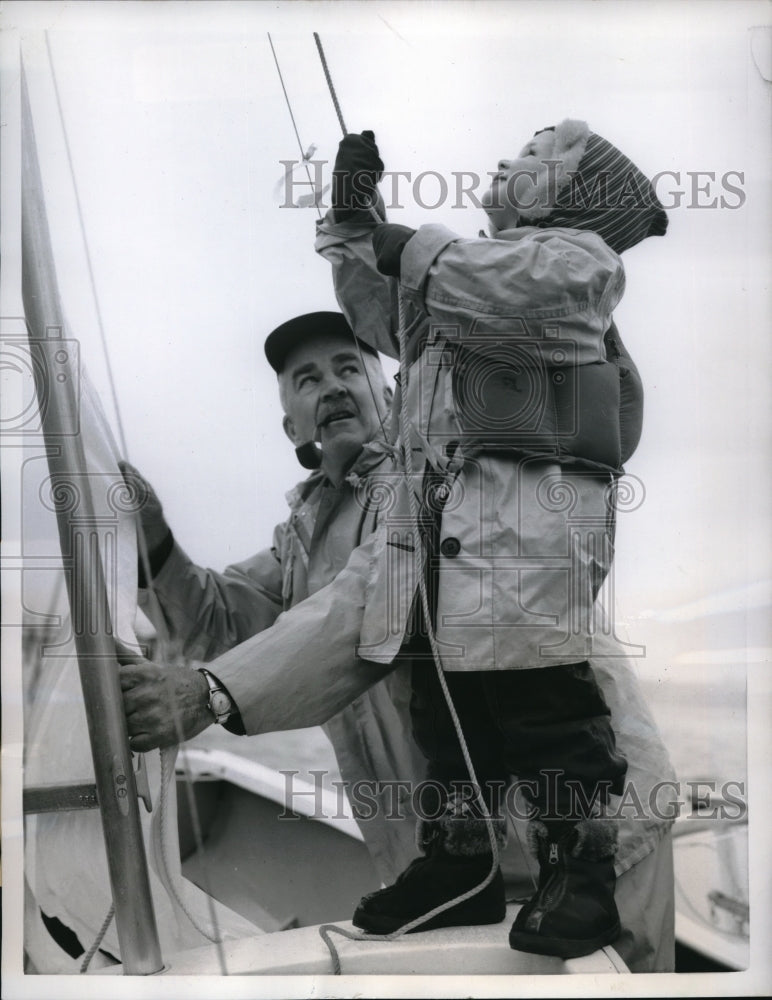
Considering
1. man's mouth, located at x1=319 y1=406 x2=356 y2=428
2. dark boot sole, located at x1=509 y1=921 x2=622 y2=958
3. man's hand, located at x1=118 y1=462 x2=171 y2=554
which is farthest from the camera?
man's mouth, located at x1=319 y1=406 x2=356 y2=428

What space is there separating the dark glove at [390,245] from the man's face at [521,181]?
13cm

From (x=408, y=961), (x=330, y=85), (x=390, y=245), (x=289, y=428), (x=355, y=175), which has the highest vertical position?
(x=330, y=85)

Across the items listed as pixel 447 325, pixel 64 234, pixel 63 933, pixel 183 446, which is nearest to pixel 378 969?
A: pixel 63 933

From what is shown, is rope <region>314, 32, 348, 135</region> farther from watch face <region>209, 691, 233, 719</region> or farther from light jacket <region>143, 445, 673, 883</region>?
watch face <region>209, 691, 233, 719</region>

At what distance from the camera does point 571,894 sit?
1716mm

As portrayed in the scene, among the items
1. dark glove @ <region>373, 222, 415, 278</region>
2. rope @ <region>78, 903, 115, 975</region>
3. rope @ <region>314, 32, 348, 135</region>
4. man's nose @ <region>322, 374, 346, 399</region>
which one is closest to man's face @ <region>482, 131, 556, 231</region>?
dark glove @ <region>373, 222, 415, 278</region>

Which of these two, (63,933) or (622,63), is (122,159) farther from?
(63,933)

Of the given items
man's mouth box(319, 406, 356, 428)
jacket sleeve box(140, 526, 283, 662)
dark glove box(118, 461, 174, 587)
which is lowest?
jacket sleeve box(140, 526, 283, 662)

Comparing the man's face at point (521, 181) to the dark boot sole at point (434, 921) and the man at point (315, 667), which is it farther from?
the dark boot sole at point (434, 921)

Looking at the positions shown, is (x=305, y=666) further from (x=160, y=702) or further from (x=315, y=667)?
(x=160, y=702)

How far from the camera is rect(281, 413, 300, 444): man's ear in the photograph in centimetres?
184

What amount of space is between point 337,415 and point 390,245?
0.98 ft

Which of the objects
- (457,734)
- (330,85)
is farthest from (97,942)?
(330,85)

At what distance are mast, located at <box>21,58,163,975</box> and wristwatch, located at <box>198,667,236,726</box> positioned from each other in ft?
0.43
